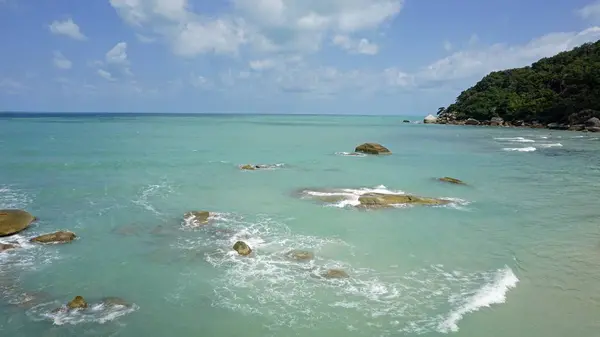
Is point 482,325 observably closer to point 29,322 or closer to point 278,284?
point 278,284

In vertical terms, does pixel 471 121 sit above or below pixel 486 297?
above

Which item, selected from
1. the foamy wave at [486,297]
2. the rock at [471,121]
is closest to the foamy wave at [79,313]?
the foamy wave at [486,297]

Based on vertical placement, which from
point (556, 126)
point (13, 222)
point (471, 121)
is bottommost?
point (13, 222)

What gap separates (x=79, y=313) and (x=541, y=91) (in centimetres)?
10344

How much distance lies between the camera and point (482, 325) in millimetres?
8844

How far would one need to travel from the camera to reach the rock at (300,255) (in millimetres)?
12484

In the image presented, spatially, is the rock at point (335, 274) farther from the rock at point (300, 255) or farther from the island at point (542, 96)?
the island at point (542, 96)

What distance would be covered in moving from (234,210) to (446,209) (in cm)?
921

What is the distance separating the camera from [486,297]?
33.0 ft

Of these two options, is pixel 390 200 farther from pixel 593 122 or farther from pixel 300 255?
pixel 593 122

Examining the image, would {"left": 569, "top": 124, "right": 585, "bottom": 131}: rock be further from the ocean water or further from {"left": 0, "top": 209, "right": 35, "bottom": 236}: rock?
{"left": 0, "top": 209, "right": 35, "bottom": 236}: rock

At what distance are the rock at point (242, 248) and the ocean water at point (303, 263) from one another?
0.25 metres

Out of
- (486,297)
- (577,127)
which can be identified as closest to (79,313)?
(486,297)

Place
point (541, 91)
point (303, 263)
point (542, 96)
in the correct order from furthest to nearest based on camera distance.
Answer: point (541, 91) → point (542, 96) → point (303, 263)
